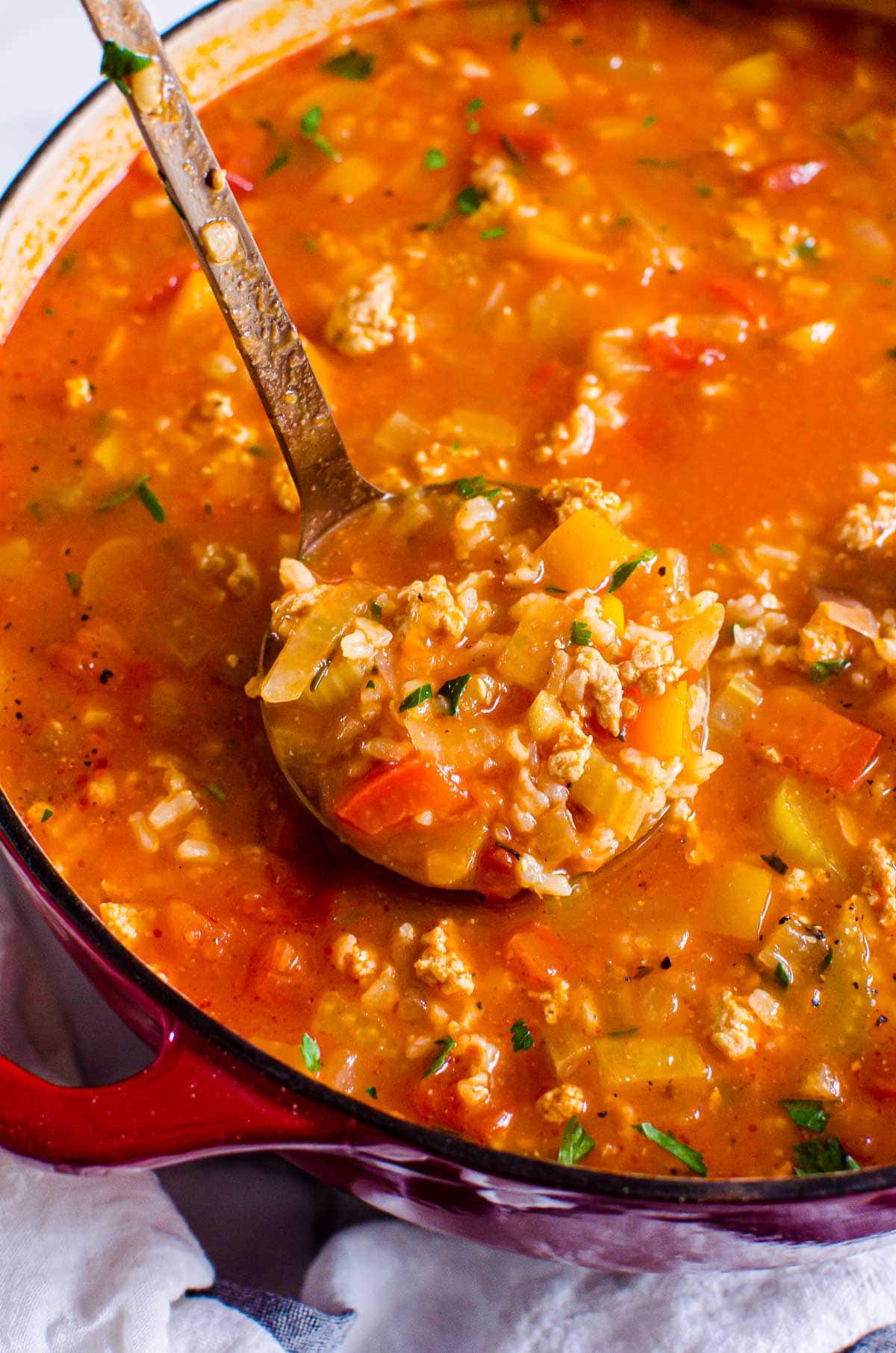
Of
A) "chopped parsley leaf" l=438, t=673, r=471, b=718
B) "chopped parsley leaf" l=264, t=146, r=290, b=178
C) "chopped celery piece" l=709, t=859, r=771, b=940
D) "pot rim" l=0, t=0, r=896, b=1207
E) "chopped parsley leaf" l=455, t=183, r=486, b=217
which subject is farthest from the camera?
"chopped parsley leaf" l=264, t=146, r=290, b=178

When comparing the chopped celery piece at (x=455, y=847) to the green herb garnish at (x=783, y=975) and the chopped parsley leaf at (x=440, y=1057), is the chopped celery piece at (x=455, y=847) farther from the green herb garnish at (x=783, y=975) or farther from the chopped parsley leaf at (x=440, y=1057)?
the green herb garnish at (x=783, y=975)

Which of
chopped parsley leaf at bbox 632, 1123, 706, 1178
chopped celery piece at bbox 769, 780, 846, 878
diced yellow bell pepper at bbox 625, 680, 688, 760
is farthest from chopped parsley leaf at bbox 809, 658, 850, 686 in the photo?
chopped parsley leaf at bbox 632, 1123, 706, 1178

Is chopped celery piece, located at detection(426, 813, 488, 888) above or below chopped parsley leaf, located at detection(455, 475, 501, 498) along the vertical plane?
below

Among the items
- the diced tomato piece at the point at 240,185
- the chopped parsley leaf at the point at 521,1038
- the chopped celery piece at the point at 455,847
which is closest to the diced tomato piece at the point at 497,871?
the chopped celery piece at the point at 455,847

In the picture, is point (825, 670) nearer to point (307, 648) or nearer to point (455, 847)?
point (455, 847)

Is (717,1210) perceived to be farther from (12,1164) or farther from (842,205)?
(842,205)

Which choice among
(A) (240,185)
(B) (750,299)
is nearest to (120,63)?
(A) (240,185)

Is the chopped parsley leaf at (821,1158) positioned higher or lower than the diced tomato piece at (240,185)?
lower

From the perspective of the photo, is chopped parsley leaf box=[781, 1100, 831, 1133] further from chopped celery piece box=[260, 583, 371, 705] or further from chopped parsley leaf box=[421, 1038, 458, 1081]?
chopped celery piece box=[260, 583, 371, 705]
